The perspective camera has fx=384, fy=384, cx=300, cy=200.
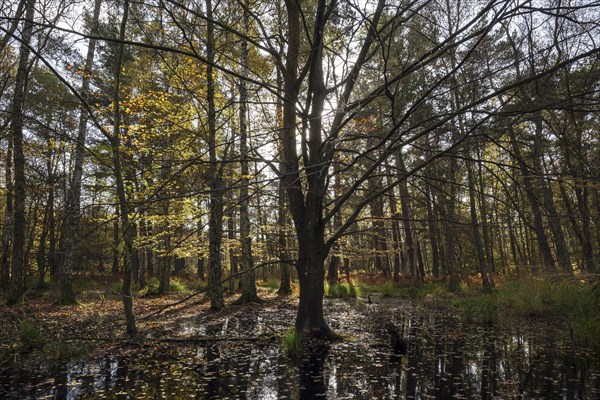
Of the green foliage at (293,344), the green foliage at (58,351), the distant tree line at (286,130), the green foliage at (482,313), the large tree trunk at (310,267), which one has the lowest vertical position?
the green foliage at (482,313)

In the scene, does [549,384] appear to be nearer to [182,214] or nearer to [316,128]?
[316,128]

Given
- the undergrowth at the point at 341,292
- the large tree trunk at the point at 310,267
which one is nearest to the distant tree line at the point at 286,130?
the large tree trunk at the point at 310,267

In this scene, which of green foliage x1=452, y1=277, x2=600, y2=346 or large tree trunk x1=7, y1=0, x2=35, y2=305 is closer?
green foliage x1=452, y1=277, x2=600, y2=346

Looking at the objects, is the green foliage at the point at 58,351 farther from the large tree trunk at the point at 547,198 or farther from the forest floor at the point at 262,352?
the large tree trunk at the point at 547,198

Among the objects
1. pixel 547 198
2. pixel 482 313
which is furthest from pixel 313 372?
pixel 547 198

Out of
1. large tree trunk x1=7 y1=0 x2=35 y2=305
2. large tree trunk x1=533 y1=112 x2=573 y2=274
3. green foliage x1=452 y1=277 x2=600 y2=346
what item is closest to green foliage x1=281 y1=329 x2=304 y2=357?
large tree trunk x1=533 y1=112 x2=573 y2=274

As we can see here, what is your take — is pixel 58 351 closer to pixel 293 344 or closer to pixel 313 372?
pixel 293 344

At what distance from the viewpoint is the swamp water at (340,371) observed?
4.31 metres

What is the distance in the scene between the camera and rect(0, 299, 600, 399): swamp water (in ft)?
14.1

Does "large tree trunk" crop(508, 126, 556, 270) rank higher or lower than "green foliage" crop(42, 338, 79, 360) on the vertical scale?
higher

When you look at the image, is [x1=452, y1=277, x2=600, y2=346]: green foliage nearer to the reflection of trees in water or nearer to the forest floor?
the forest floor

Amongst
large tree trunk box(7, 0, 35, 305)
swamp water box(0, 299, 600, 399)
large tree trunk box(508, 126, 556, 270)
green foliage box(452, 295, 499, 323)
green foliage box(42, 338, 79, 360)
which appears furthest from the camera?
large tree trunk box(7, 0, 35, 305)

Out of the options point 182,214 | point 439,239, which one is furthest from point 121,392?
point 439,239

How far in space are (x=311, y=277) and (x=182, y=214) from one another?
709 centimetres
